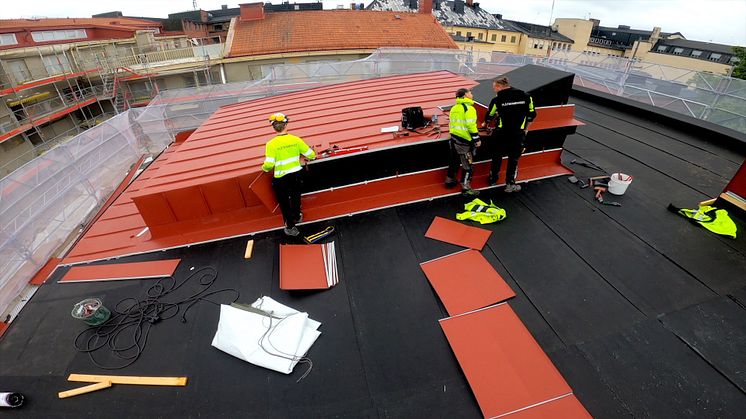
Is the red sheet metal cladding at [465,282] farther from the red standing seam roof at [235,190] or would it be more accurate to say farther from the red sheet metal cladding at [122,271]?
the red sheet metal cladding at [122,271]

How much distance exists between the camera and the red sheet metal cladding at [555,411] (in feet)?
9.17

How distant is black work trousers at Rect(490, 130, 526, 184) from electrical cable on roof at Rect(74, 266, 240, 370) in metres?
4.91

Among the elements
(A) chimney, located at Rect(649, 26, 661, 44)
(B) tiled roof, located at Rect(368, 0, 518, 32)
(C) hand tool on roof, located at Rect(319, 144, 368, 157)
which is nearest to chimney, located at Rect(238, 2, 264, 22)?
(B) tiled roof, located at Rect(368, 0, 518, 32)

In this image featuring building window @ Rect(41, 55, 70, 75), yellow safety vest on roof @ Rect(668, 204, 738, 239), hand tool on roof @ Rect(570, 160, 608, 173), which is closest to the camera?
yellow safety vest on roof @ Rect(668, 204, 738, 239)

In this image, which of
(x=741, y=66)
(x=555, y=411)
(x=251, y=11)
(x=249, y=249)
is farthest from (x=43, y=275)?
(x=741, y=66)

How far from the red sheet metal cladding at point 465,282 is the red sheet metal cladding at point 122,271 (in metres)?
3.91

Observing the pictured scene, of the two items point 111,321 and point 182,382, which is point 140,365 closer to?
point 182,382

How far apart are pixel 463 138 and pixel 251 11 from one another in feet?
87.5

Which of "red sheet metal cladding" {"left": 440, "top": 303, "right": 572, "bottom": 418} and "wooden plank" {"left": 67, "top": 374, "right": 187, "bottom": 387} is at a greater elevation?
"red sheet metal cladding" {"left": 440, "top": 303, "right": 572, "bottom": 418}

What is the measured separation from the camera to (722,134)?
24.0ft

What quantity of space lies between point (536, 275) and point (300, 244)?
3515 millimetres

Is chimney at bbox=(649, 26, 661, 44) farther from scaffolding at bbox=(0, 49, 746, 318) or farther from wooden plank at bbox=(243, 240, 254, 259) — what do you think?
wooden plank at bbox=(243, 240, 254, 259)

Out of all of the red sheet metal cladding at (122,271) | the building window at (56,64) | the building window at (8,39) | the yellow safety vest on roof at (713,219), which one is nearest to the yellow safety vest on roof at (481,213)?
the yellow safety vest on roof at (713,219)

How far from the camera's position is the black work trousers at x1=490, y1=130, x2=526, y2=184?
552cm
